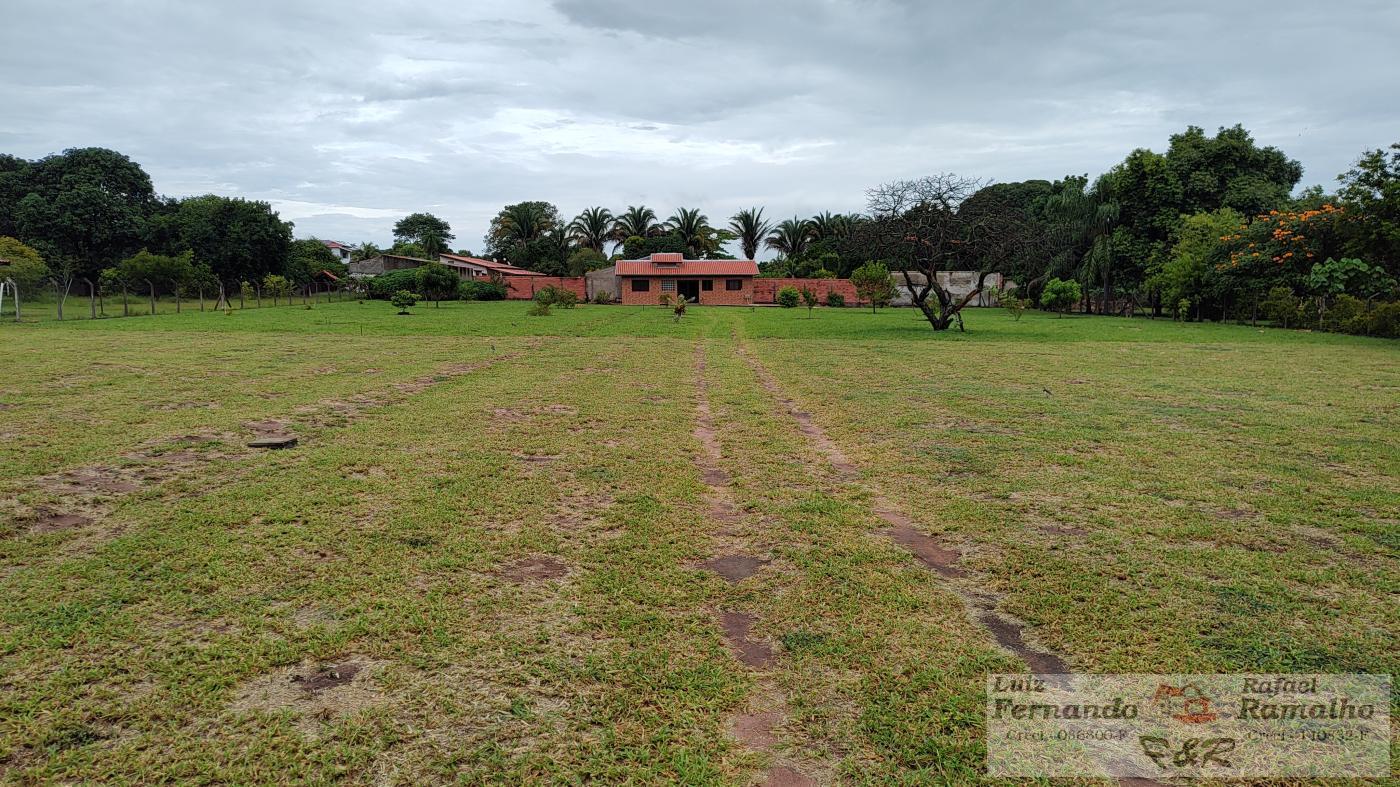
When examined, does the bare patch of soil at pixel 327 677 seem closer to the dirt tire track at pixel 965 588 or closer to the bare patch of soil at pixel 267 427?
the dirt tire track at pixel 965 588

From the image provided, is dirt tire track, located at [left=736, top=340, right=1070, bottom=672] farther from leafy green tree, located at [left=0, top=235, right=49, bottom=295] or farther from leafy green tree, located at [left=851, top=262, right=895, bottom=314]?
leafy green tree, located at [left=851, top=262, right=895, bottom=314]

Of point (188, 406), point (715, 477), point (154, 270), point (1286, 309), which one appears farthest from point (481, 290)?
point (715, 477)

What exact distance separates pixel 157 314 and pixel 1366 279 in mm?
47776

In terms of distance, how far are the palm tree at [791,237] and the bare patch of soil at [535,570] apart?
61.8m

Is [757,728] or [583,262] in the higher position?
[583,262]

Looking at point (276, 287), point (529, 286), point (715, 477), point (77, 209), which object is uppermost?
point (77, 209)

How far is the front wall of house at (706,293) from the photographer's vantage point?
5041 cm

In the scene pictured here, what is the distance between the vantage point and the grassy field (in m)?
2.60

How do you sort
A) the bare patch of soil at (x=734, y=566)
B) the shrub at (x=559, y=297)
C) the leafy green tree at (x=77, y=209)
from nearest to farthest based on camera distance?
the bare patch of soil at (x=734, y=566), the shrub at (x=559, y=297), the leafy green tree at (x=77, y=209)

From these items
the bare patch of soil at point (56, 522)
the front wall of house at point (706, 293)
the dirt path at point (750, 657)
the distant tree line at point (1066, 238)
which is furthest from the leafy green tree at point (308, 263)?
the dirt path at point (750, 657)

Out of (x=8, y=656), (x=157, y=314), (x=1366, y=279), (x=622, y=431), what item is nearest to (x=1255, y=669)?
(x=8, y=656)

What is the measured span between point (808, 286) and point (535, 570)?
47.4 m

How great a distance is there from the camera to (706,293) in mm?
51344

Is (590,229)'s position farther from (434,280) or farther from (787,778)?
(787,778)
